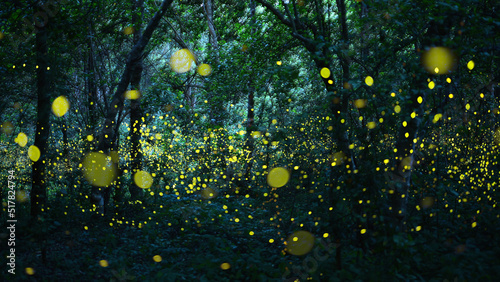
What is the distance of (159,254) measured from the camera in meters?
6.44

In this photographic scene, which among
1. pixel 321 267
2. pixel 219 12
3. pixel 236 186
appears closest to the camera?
pixel 321 267

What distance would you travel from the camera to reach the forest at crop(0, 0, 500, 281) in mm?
4871

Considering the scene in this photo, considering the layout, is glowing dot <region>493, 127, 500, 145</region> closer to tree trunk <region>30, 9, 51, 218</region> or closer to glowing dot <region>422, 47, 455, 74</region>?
glowing dot <region>422, 47, 455, 74</region>

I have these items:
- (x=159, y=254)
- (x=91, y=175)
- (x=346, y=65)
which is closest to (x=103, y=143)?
(x=91, y=175)

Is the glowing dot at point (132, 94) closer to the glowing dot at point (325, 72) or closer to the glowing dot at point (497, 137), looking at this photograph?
the glowing dot at point (325, 72)

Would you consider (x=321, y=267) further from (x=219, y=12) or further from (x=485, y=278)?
(x=219, y=12)

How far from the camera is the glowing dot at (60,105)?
916 cm

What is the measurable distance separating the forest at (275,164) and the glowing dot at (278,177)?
61 millimetres

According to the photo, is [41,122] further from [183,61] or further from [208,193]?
[183,61]

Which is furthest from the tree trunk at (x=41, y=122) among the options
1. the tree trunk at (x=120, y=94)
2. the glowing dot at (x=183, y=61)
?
the glowing dot at (x=183, y=61)

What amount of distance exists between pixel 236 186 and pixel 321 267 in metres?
6.75

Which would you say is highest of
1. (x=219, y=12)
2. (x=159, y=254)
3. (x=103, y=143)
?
(x=219, y=12)

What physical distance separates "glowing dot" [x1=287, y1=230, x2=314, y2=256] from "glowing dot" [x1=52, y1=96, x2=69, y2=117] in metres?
7.15

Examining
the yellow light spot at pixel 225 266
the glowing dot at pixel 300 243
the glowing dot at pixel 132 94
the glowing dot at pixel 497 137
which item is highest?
the glowing dot at pixel 132 94
